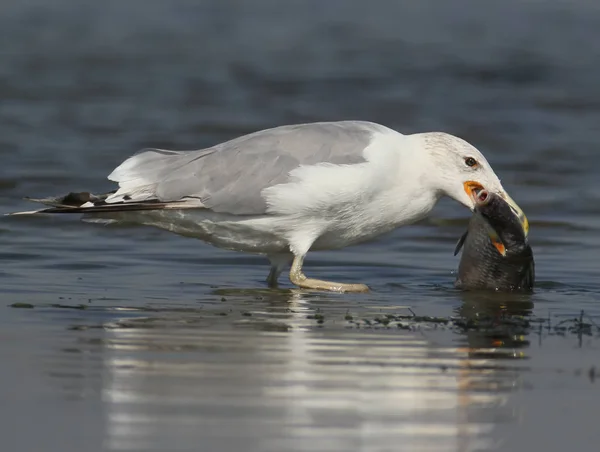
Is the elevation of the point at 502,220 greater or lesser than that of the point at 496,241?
greater

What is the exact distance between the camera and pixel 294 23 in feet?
78.7

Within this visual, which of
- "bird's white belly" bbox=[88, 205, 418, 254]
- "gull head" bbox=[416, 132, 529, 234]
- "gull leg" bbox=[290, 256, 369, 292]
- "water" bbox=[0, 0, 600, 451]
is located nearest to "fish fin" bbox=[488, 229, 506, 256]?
"gull head" bbox=[416, 132, 529, 234]

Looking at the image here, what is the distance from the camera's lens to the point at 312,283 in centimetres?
836

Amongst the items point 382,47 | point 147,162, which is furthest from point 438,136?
point 382,47

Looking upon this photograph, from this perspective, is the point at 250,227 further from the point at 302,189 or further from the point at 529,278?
the point at 529,278

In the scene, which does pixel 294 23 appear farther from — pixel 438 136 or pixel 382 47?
pixel 438 136

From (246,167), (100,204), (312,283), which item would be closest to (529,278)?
(312,283)

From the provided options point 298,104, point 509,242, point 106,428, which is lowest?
point 106,428

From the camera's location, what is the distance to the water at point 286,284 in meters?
5.09

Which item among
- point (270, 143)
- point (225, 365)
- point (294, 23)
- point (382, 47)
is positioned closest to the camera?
Result: point (225, 365)

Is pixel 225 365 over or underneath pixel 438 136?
underneath

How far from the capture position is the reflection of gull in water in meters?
4.82

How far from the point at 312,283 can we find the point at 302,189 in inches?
28.6

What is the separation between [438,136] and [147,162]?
1756 millimetres
